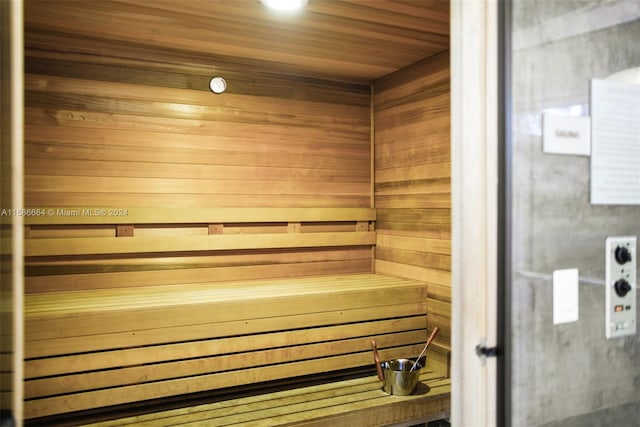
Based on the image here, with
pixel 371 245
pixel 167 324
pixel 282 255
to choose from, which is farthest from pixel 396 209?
pixel 167 324

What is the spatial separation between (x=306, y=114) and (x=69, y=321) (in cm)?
216

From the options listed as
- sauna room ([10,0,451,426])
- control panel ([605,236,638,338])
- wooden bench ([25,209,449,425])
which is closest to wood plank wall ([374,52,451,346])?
sauna room ([10,0,451,426])

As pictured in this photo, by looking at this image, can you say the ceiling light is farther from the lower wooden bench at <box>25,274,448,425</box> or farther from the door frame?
the lower wooden bench at <box>25,274,448,425</box>

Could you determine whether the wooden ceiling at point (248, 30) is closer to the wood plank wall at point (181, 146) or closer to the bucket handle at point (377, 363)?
the wood plank wall at point (181, 146)

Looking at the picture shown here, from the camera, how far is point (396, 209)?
3.81 m

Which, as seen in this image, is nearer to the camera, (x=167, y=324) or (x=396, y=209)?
(x=167, y=324)

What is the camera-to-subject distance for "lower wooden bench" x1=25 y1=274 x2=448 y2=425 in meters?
2.53

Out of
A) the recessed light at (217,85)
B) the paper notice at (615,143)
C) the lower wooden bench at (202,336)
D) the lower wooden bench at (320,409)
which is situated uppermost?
the recessed light at (217,85)

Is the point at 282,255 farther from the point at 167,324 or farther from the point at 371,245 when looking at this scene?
the point at 167,324

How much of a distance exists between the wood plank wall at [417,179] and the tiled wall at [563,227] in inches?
60.3

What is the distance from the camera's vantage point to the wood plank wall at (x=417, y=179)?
330cm

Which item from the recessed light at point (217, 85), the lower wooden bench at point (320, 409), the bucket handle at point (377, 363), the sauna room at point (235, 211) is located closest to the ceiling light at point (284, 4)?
the sauna room at point (235, 211)

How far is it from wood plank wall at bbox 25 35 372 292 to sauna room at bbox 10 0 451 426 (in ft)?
0.04

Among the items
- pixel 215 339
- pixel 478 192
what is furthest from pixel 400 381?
pixel 478 192
